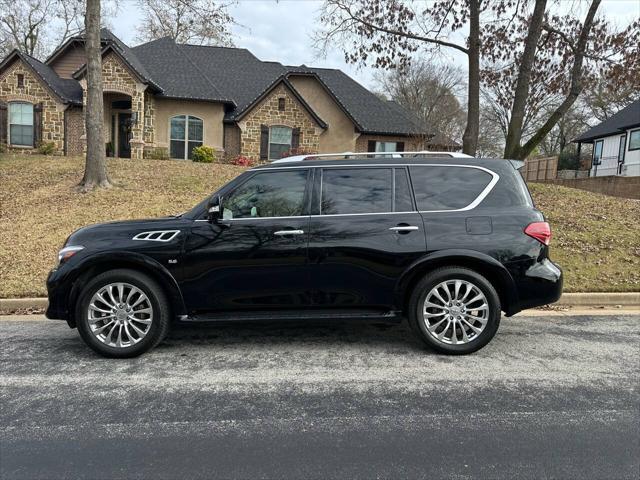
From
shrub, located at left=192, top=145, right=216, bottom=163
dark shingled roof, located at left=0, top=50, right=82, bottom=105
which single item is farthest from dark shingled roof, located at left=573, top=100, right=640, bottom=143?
dark shingled roof, located at left=0, top=50, right=82, bottom=105

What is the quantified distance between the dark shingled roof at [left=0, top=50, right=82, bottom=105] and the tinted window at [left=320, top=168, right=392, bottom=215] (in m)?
20.6

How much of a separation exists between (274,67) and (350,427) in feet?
89.9

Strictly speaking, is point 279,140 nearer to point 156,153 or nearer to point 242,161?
point 242,161

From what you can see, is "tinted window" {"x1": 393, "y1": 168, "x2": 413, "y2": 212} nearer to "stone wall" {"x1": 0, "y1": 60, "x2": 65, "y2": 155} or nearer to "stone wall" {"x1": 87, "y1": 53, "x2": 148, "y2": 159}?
"stone wall" {"x1": 87, "y1": 53, "x2": 148, "y2": 159}

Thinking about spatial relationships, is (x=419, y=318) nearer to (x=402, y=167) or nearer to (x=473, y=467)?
(x=402, y=167)

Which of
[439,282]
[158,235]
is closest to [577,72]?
[439,282]

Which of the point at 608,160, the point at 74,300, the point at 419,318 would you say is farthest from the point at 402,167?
the point at 608,160

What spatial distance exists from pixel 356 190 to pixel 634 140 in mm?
30781

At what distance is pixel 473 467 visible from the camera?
289 cm

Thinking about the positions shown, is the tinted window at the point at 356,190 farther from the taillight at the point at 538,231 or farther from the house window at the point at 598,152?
the house window at the point at 598,152

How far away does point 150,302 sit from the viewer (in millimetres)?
4629

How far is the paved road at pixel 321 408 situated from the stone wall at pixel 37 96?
62.7ft

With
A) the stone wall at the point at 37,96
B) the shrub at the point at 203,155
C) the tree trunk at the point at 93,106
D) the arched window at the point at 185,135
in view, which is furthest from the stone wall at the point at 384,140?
the tree trunk at the point at 93,106

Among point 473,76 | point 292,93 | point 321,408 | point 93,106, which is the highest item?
point 292,93
